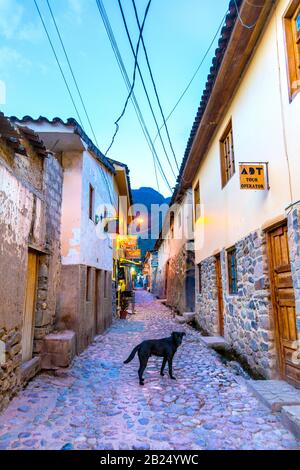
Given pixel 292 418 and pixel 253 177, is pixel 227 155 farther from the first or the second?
pixel 292 418

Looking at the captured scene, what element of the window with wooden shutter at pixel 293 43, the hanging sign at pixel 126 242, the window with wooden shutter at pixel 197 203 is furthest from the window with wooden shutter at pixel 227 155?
the hanging sign at pixel 126 242

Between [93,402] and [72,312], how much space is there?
2713 mm

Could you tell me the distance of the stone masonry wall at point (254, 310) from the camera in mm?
4430

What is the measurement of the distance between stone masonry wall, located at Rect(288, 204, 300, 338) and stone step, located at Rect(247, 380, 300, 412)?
79 centimetres

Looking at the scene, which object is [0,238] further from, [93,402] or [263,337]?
[263,337]

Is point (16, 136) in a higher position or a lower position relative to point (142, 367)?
higher

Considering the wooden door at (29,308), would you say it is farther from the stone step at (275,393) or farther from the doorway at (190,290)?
the doorway at (190,290)

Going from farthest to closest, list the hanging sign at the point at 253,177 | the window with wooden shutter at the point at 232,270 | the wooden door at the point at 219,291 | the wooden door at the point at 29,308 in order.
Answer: the wooden door at the point at 219,291 < the window with wooden shutter at the point at 232,270 < the wooden door at the point at 29,308 < the hanging sign at the point at 253,177

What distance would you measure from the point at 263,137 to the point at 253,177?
2.32ft

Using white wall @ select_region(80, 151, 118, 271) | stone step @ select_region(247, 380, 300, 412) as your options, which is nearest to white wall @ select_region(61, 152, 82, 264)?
white wall @ select_region(80, 151, 118, 271)

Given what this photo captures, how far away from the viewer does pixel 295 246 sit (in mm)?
3551

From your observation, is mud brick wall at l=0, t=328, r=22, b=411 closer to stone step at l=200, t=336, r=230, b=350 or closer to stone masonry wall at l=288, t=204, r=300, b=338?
stone masonry wall at l=288, t=204, r=300, b=338

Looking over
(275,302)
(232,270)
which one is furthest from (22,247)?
(232,270)

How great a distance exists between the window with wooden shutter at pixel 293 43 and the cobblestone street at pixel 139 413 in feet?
12.8
